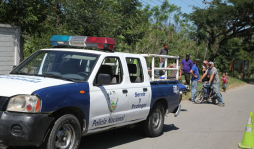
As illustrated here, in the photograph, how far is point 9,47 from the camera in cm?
1132

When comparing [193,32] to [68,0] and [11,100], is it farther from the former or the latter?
[11,100]

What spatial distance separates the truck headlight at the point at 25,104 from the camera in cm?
498

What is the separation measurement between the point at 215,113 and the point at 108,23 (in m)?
5.02

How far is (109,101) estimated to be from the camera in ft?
20.5

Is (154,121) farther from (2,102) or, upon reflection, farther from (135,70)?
(2,102)

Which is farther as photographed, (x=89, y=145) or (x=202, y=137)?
(x=202, y=137)

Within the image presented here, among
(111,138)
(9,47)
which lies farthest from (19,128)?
(9,47)

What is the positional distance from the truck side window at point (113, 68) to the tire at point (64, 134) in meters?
1.32

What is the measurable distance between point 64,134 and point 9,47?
6657 mm

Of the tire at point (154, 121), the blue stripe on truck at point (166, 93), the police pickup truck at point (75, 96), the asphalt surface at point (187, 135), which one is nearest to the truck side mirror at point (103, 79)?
the police pickup truck at point (75, 96)

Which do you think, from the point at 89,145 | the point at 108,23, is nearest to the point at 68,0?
the point at 108,23

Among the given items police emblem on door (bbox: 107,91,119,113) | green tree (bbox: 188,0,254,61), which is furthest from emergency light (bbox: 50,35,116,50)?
green tree (bbox: 188,0,254,61)

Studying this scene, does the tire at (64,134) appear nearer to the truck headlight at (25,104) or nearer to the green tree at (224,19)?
the truck headlight at (25,104)

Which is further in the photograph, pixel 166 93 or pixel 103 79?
pixel 166 93
